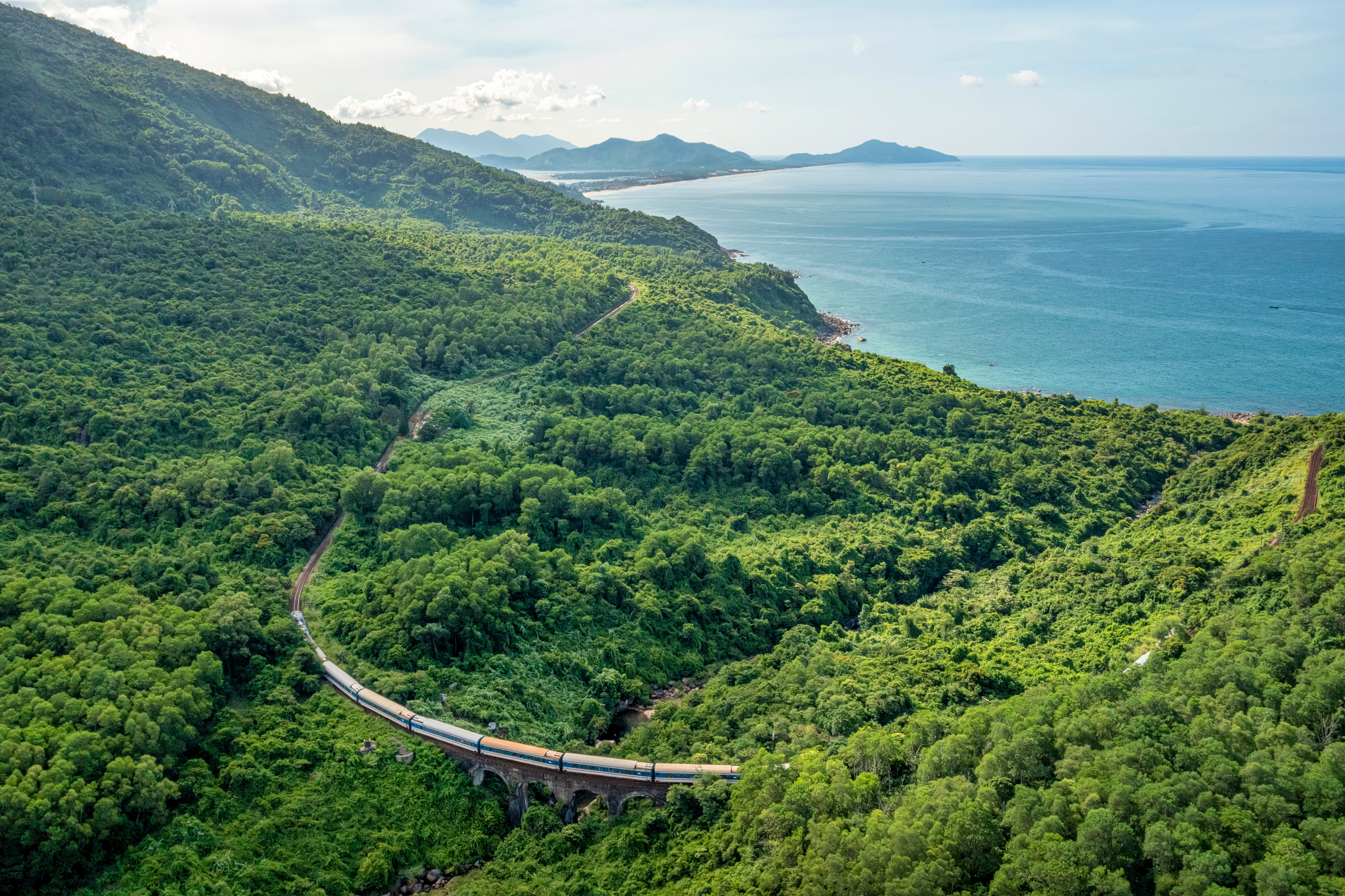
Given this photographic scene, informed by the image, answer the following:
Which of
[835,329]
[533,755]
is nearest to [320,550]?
[533,755]

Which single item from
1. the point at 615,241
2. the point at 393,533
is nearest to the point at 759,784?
the point at 393,533

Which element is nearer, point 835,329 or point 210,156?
point 835,329

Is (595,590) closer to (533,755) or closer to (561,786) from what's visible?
(533,755)

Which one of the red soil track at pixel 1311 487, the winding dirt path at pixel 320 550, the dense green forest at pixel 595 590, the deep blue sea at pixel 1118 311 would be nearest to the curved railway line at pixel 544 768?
the dense green forest at pixel 595 590

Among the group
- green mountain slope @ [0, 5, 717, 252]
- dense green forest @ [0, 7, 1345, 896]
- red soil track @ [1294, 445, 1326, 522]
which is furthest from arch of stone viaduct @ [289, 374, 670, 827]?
green mountain slope @ [0, 5, 717, 252]

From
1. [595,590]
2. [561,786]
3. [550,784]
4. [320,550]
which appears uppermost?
[320,550]

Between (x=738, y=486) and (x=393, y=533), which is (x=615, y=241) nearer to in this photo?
(x=738, y=486)

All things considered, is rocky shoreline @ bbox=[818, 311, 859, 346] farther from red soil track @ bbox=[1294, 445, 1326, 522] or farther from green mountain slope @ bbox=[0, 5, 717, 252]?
red soil track @ bbox=[1294, 445, 1326, 522]
